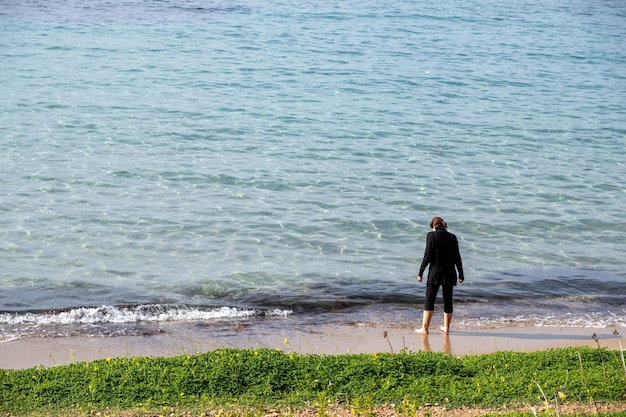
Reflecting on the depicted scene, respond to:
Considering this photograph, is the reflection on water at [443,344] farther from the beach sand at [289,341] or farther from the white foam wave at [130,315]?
the white foam wave at [130,315]

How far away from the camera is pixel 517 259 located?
16375 mm

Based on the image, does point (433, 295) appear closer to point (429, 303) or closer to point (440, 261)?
point (429, 303)

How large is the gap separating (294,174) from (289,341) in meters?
8.40

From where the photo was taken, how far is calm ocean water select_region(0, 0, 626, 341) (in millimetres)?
14516

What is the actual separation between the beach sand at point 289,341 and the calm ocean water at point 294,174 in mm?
409

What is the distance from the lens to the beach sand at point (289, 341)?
39.2ft

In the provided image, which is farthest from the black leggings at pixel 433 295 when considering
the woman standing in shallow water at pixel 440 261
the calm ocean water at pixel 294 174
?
the calm ocean water at pixel 294 174

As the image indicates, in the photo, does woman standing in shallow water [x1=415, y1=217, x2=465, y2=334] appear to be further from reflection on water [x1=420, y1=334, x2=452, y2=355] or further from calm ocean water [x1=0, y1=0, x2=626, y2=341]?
calm ocean water [x1=0, y1=0, x2=626, y2=341]

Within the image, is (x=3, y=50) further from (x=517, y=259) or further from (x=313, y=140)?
(x=517, y=259)

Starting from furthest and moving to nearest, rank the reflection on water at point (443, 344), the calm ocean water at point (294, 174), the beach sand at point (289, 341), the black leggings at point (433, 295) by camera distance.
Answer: the calm ocean water at point (294, 174) → the black leggings at point (433, 295) → the reflection on water at point (443, 344) → the beach sand at point (289, 341)

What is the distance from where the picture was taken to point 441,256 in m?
12.5

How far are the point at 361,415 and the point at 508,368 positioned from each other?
6.98 feet

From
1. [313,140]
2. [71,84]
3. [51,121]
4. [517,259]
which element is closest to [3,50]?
[71,84]

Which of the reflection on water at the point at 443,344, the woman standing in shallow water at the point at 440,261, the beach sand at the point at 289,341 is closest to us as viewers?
the beach sand at the point at 289,341
